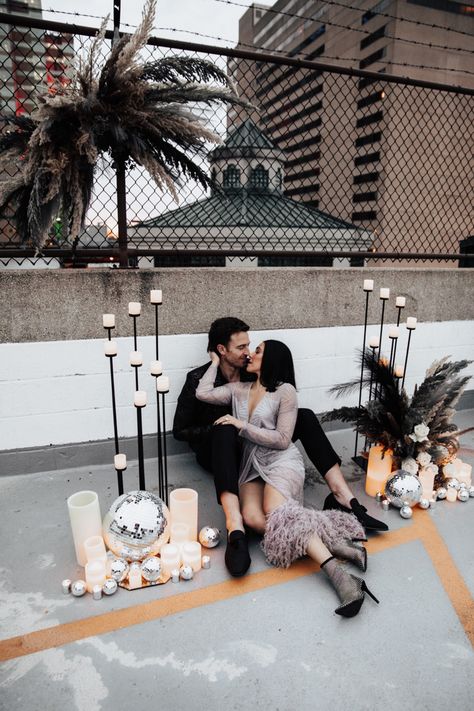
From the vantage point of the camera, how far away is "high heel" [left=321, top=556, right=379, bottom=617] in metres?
1.97

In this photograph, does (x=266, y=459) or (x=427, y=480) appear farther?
(x=427, y=480)

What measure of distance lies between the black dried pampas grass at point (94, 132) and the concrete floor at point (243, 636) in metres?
1.97

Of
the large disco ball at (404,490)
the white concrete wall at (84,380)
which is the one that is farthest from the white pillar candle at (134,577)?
the large disco ball at (404,490)

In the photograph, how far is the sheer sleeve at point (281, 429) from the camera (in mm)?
2674

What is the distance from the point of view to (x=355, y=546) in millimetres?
2311

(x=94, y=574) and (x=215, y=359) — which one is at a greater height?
(x=215, y=359)

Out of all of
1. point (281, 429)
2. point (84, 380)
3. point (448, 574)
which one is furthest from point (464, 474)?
point (84, 380)

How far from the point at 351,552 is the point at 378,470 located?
2.92 ft

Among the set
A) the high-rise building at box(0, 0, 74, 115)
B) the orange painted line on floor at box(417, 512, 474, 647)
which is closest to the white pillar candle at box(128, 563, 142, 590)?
the orange painted line on floor at box(417, 512, 474, 647)

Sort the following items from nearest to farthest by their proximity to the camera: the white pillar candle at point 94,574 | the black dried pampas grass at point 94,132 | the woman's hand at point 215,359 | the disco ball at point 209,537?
the white pillar candle at point 94,574 < the disco ball at point 209,537 < the black dried pampas grass at point 94,132 < the woman's hand at point 215,359

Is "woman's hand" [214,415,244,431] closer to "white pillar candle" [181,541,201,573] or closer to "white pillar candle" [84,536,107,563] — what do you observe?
"white pillar candle" [181,541,201,573]

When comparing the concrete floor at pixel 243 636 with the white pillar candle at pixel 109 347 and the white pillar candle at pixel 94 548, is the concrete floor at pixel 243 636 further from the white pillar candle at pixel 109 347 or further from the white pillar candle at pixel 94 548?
the white pillar candle at pixel 109 347

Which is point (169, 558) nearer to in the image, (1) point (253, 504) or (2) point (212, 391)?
(1) point (253, 504)

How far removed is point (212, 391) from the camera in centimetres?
298
